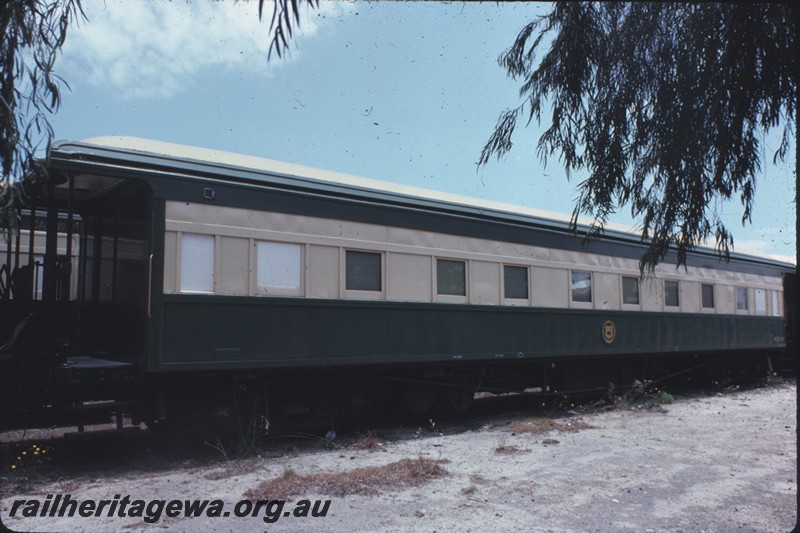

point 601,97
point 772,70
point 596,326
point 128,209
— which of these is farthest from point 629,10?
point 596,326

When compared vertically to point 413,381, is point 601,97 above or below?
above

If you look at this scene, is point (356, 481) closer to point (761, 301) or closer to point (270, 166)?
point (270, 166)

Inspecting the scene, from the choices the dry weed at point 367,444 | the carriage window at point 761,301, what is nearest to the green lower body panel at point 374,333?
the dry weed at point 367,444

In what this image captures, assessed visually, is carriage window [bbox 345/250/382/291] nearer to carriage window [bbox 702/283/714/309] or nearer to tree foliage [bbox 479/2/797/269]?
tree foliage [bbox 479/2/797/269]

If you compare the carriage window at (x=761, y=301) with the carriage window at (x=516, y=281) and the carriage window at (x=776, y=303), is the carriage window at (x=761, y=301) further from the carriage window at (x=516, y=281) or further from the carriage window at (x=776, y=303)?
the carriage window at (x=516, y=281)

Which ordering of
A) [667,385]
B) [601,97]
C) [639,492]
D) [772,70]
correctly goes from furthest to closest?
[667,385] < [639,492] < [601,97] < [772,70]

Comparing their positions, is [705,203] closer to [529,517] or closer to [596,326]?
[529,517]

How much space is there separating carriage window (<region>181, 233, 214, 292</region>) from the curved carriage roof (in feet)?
2.41

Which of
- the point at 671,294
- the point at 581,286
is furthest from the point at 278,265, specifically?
the point at 671,294

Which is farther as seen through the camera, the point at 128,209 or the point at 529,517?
the point at 128,209

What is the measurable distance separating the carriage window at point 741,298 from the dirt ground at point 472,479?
6.04m

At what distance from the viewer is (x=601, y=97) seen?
176 inches

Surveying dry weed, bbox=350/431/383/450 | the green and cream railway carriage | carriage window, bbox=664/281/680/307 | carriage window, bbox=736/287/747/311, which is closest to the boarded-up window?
carriage window, bbox=664/281/680/307

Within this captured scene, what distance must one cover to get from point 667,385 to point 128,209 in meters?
11.6
